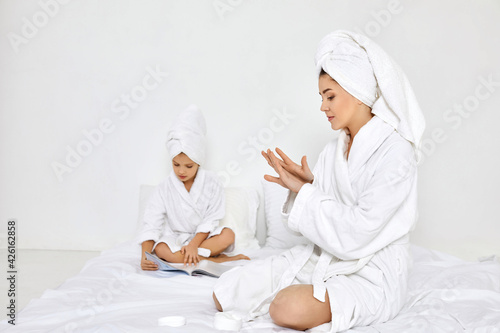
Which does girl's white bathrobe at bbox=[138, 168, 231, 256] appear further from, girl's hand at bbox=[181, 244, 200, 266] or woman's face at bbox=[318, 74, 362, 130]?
woman's face at bbox=[318, 74, 362, 130]

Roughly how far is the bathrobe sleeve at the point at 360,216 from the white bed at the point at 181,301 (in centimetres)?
26

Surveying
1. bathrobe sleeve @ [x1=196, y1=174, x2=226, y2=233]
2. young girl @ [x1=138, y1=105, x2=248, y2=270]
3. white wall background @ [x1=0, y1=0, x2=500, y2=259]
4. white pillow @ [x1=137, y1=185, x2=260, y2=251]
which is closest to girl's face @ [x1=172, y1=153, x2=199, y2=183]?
young girl @ [x1=138, y1=105, x2=248, y2=270]

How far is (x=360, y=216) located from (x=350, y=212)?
1.3 inches

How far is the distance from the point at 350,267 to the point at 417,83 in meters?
2.06

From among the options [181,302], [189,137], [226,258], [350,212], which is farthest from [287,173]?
[189,137]

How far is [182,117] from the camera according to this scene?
8.95ft

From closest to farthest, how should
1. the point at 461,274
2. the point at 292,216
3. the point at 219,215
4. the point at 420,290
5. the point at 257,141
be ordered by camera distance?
the point at 292,216, the point at 420,290, the point at 461,274, the point at 219,215, the point at 257,141

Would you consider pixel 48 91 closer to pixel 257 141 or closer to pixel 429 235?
pixel 257 141

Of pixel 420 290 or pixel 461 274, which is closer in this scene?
pixel 420 290

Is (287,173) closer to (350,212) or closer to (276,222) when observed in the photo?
(350,212)

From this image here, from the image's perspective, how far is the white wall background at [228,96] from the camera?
3.29m

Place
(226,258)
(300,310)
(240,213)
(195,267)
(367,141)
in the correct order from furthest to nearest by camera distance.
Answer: (240,213) < (226,258) < (195,267) < (367,141) < (300,310)

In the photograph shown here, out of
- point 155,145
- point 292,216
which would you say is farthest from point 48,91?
point 292,216

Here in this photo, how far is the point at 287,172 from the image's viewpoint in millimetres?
1781
